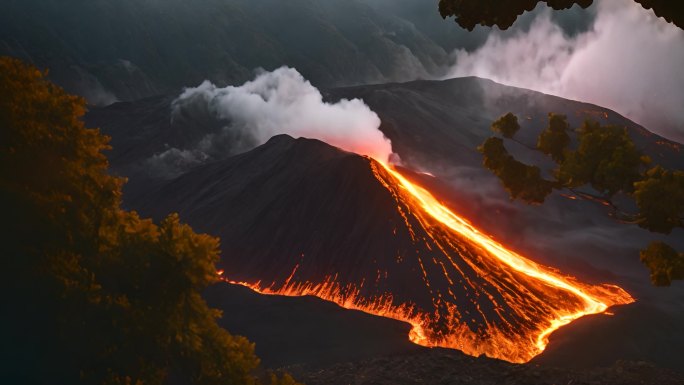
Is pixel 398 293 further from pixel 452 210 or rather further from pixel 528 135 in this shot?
pixel 528 135

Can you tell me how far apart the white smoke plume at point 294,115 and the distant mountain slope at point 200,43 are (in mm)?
44386

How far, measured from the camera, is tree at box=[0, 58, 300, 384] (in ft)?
25.9

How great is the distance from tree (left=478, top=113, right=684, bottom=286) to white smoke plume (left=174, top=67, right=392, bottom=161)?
4347cm

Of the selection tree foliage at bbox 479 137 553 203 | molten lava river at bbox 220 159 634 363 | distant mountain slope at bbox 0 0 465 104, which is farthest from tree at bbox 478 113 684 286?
distant mountain slope at bbox 0 0 465 104

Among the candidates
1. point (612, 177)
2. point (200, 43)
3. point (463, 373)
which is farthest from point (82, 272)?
point (200, 43)

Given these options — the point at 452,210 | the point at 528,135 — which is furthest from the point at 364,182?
the point at 528,135

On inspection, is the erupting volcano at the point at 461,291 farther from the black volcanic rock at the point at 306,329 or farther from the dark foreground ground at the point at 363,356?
the dark foreground ground at the point at 363,356

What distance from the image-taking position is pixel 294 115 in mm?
77062

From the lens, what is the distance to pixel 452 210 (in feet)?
140

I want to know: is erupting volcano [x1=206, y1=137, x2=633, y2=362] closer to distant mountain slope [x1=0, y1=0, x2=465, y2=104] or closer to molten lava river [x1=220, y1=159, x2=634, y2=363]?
molten lava river [x1=220, y1=159, x2=634, y2=363]

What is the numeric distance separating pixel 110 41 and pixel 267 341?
137145mm

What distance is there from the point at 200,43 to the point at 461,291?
459 feet

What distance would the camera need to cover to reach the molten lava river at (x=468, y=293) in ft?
82.9

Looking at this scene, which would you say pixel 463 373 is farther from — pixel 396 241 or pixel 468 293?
pixel 396 241
